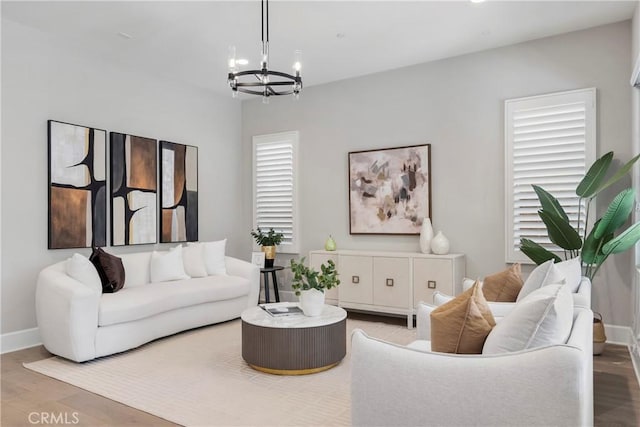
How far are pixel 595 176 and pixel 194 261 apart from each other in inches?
161

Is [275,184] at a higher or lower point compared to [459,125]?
lower

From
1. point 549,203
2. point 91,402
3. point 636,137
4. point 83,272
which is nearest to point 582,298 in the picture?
point 549,203

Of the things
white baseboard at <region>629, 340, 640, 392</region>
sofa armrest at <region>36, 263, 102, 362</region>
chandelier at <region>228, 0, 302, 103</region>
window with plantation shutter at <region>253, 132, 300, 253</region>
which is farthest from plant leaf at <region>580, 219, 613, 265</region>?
sofa armrest at <region>36, 263, 102, 362</region>

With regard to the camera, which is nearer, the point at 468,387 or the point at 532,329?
the point at 468,387

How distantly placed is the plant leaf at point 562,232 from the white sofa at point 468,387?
2508 mm

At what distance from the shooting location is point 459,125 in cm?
513

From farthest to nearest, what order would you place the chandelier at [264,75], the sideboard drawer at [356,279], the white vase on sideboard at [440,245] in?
the sideboard drawer at [356,279], the white vase on sideboard at [440,245], the chandelier at [264,75]

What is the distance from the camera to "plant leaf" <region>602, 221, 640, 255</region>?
3.60 metres

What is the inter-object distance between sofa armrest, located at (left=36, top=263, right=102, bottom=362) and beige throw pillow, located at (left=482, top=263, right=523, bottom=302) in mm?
3034

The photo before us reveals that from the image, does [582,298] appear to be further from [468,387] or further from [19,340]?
[19,340]

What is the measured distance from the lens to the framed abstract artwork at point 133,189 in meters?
5.09

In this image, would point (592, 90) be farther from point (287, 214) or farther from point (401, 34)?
point (287, 214)

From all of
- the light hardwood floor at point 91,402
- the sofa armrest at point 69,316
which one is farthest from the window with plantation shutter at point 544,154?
the sofa armrest at point 69,316

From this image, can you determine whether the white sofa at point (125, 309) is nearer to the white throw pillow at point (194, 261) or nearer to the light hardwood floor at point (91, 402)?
the white throw pillow at point (194, 261)
